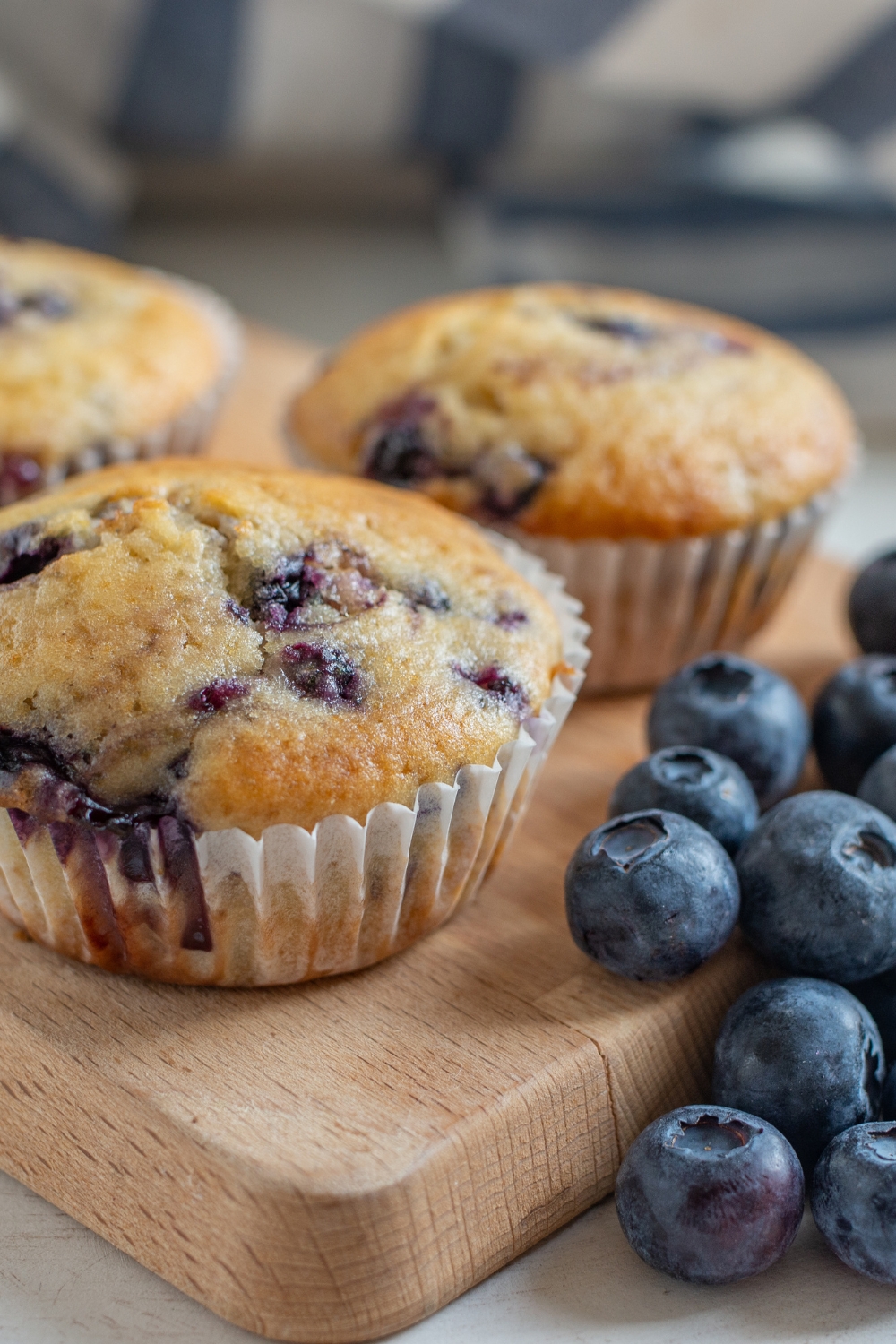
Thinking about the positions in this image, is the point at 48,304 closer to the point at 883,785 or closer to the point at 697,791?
the point at 697,791

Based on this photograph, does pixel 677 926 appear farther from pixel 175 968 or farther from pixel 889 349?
pixel 889 349

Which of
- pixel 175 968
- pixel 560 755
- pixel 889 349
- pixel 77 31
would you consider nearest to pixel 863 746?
pixel 560 755

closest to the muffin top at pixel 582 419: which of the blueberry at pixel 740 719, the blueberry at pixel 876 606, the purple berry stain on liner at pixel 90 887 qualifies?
the blueberry at pixel 876 606

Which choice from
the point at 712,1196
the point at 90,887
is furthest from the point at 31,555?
Result: the point at 712,1196

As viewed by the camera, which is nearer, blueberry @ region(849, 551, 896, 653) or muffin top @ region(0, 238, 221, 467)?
blueberry @ region(849, 551, 896, 653)

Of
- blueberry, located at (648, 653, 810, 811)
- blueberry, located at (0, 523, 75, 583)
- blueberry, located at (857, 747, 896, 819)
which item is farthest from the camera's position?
blueberry, located at (648, 653, 810, 811)

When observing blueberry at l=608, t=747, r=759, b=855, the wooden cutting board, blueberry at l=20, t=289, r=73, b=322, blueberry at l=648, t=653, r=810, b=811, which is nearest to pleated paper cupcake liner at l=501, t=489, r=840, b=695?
blueberry at l=648, t=653, r=810, b=811

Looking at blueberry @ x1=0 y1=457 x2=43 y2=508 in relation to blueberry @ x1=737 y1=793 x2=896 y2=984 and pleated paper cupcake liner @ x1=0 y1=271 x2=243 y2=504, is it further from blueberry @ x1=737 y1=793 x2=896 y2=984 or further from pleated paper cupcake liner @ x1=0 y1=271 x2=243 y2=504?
blueberry @ x1=737 y1=793 x2=896 y2=984
